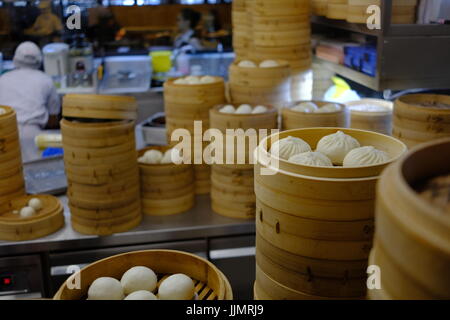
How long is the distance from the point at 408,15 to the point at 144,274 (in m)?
2.08

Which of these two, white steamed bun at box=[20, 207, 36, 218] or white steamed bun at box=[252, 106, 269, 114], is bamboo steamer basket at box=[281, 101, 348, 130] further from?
white steamed bun at box=[20, 207, 36, 218]

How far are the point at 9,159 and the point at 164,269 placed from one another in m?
1.65

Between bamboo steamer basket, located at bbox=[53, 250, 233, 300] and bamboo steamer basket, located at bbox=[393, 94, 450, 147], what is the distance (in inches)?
49.7

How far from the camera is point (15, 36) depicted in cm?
682

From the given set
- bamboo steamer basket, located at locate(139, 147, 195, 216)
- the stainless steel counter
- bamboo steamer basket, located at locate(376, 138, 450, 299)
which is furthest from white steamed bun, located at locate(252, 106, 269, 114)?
bamboo steamer basket, located at locate(376, 138, 450, 299)

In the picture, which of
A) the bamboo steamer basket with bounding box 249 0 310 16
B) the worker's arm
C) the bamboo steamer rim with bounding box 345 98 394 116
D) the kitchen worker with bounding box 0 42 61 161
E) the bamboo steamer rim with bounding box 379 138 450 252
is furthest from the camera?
the worker's arm

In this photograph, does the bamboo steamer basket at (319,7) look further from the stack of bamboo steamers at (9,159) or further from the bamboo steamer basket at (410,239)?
the bamboo steamer basket at (410,239)

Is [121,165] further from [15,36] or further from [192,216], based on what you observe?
[15,36]

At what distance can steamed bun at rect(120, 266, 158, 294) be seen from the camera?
1577 mm

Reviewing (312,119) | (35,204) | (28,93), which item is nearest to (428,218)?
(312,119)

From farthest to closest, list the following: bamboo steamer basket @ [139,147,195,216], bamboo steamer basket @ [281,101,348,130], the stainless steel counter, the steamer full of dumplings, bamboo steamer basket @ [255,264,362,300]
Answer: bamboo steamer basket @ [139,147,195,216], the stainless steel counter, bamboo steamer basket @ [281,101,348,130], bamboo steamer basket @ [255,264,362,300], the steamer full of dumplings

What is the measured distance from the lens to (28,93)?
4777 mm
